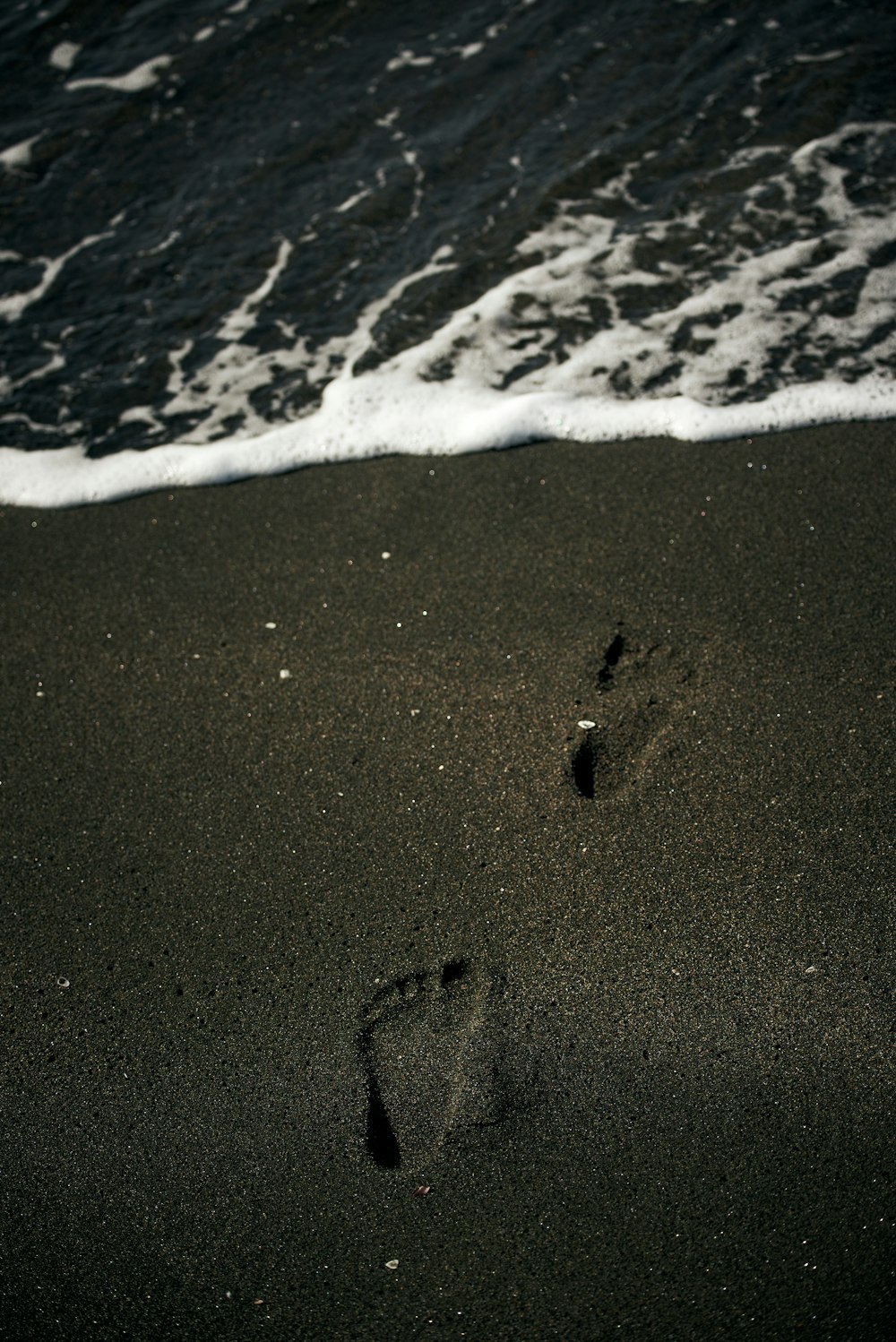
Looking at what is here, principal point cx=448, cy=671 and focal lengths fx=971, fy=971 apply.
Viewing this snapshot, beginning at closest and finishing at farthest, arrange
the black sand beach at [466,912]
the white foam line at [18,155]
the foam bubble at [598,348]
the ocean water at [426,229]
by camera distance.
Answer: the black sand beach at [466,912]
the foam bubble at [598,348]
the ocean water at [426,229]
the white foam line at [18,155]

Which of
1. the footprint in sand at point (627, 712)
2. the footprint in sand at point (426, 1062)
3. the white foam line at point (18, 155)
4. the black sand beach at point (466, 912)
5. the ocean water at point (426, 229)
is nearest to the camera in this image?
the black sand beach at point (466, 912)

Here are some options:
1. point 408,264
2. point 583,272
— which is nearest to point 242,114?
point 408,264

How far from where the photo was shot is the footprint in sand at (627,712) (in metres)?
2.70

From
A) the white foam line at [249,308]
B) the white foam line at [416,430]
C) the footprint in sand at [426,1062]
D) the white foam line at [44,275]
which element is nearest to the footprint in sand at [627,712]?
the footprint in sand at [426,1062]

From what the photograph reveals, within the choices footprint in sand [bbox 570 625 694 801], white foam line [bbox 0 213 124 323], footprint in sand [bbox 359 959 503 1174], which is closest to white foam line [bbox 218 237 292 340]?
white foam line [bbox 0 213 124 323]

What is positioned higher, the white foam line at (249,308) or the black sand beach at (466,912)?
the white foam line at (249,308)

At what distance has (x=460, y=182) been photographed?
4.95 meters

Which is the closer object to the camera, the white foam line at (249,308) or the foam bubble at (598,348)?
the foam bubble at (598,348)

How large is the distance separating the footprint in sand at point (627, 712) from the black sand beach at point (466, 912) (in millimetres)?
12

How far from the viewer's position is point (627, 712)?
9.19 ft

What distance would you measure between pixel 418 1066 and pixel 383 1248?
372 mm

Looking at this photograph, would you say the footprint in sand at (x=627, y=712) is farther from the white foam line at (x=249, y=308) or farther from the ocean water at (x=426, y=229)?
the white foam line at (x=249, y=308)

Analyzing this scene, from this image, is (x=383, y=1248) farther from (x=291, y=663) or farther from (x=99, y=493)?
(x=99, y=493)

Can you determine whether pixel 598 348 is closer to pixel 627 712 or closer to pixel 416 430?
pixel 416 430
